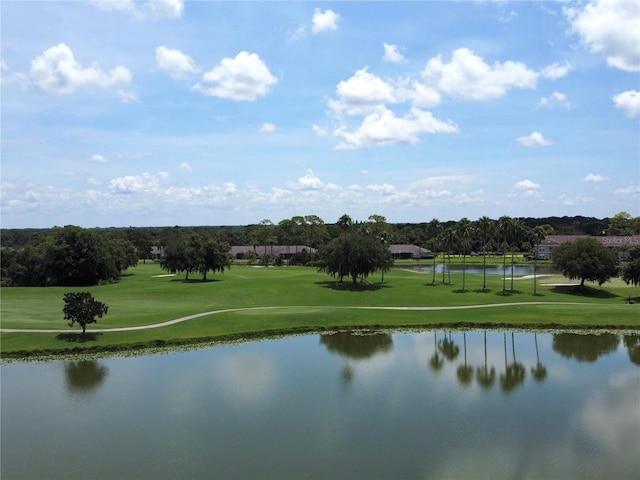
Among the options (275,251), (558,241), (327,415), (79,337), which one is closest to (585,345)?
(327,415)

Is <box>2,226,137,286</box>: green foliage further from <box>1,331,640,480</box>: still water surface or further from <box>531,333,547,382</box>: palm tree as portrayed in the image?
<box>531,333,547,382</box>: palm tree

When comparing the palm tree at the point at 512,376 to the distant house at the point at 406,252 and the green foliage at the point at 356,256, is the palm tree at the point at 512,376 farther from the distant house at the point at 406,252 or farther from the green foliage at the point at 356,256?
the distant house at the point at 406,252

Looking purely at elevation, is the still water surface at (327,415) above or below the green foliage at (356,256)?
below

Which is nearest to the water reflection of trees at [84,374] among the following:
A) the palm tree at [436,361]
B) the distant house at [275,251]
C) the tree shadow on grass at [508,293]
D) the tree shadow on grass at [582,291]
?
the palm tree at [436,361]

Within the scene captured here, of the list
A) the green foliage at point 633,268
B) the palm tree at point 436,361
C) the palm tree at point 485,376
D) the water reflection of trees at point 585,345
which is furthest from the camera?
the green foliage at point 633,268

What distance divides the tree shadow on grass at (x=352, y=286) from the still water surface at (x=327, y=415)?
31.6 m

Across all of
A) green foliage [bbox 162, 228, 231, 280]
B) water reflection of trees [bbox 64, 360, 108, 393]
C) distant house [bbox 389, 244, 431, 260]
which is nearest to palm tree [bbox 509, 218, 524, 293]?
green foliage [bbox 162, 228, 231, 280]

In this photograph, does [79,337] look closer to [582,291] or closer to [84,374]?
[84,374]

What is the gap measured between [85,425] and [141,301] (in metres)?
39.0

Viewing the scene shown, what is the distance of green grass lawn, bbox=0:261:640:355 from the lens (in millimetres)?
43312

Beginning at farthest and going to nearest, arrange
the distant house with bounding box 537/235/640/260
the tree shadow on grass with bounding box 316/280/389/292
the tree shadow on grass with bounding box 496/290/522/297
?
the distant house with bounding box 537/235/640/260
the tree shadow on grass with bounding box 316/280/389/292
the tree shadow on grass with bounding box 496/290/522/297

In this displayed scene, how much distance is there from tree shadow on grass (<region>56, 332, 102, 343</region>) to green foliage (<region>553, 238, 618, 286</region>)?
6013 cm

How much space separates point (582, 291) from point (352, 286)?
32.2 meters

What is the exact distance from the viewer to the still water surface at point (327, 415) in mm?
19562
